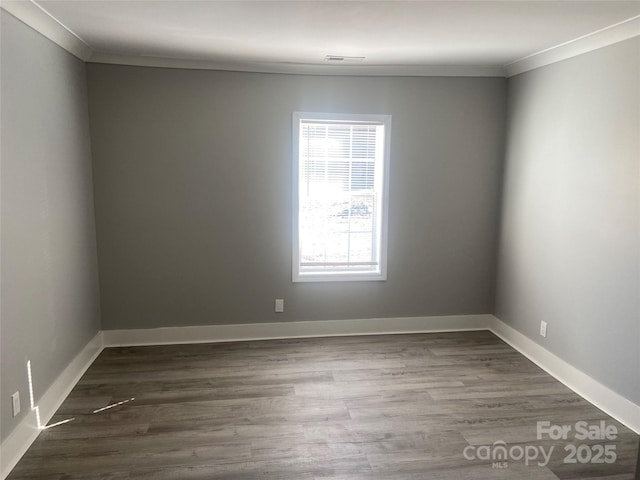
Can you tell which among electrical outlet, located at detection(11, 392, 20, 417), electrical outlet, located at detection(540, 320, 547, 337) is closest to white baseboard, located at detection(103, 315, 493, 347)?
electrical outlet, located at detection(540, 320, 547, 337)

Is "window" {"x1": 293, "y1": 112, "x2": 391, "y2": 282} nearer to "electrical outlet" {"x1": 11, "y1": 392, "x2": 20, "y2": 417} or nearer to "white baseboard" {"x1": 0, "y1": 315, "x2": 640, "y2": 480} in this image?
"white baseboard" {"x1": 0, "y1": 315, "x2": 640, "y2": 480}

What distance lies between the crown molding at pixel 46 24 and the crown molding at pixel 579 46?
326cm

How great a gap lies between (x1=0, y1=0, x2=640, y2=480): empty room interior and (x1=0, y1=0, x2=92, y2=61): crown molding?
17 mm

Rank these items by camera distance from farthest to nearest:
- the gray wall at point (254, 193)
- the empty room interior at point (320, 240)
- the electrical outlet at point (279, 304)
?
1. the electrical outlet at point (279, 304)
2. the gray wall at point (254, 193)
3. the empty room interior at point (320, 240)

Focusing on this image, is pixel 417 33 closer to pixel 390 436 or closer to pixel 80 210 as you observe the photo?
pixel 390 436

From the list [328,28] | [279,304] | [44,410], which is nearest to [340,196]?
[279,304]

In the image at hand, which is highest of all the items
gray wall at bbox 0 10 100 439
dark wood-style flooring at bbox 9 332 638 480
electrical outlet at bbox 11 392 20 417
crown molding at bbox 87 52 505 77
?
crown molding at bbox 87 52 505 77

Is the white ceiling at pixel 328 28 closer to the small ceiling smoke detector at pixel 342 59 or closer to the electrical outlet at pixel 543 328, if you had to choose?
the small ceiling smoke detector at pixel 342 59

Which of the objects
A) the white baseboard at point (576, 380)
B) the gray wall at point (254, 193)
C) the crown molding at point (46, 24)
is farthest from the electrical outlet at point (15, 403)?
the white baseboard at point (576, 380)

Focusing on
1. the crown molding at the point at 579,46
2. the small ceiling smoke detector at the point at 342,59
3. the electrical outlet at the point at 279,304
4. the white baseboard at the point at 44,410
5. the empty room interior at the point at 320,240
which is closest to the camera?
the white baseboard at the point at 44,410

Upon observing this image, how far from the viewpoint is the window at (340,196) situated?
395 centimetres

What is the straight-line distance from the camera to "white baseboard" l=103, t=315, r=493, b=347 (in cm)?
392

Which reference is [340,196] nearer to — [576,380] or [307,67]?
[307,67]

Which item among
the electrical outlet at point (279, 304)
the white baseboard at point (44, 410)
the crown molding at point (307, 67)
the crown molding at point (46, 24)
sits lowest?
the white baseboard at point (44, 410)
